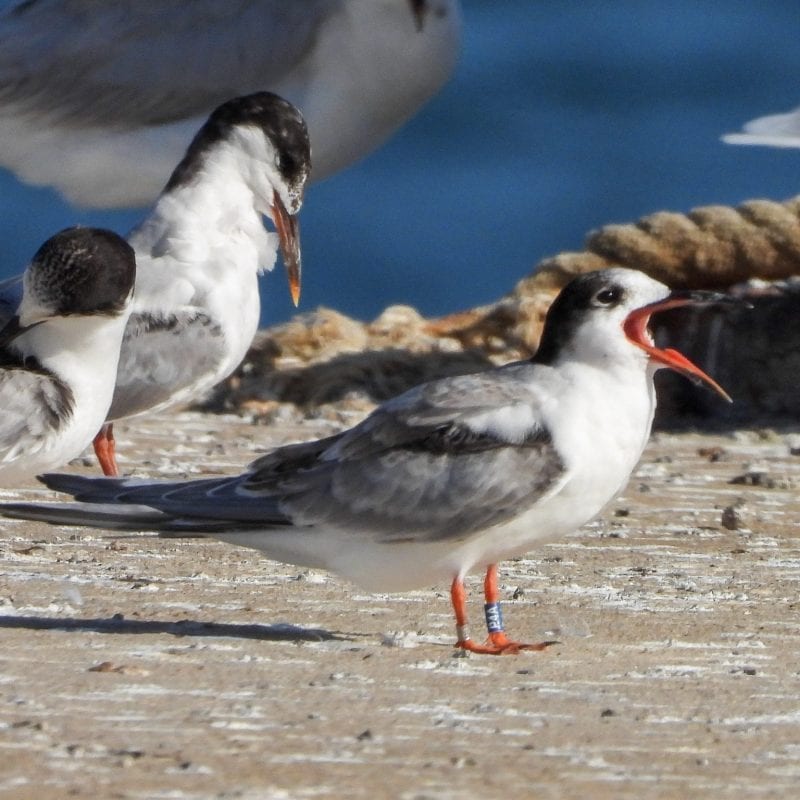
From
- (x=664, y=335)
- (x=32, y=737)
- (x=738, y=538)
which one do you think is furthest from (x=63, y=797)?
(x=664, y=335)

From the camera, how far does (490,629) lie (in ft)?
11.3

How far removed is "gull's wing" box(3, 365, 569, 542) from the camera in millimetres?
3459

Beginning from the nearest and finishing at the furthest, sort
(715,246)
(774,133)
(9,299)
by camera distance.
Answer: (9,299)
(715,246)
(774,133)

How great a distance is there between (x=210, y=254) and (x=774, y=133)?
4459mm

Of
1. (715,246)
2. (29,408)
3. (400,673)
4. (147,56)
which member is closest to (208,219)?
(29,408)

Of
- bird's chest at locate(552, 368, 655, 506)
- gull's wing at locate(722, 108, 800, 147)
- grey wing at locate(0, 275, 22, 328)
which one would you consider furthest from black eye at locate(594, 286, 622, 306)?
gull's wing at locate(722, 108, 800, 147)

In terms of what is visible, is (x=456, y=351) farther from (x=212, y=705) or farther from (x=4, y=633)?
(x=212, y=705)

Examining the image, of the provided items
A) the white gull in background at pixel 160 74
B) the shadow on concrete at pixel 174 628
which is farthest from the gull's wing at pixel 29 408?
the white gull in background at pixel 160 74

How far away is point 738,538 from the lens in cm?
457

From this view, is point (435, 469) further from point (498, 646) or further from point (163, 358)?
point (163, 358)

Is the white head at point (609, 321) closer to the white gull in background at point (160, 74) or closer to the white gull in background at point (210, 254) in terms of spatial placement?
the white gull in background at point (210, 254)

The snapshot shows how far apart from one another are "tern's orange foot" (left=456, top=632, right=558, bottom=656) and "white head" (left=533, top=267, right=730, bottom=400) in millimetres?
507

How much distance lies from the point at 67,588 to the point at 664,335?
11.0ft

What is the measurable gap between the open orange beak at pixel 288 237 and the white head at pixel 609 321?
2.03 meters
